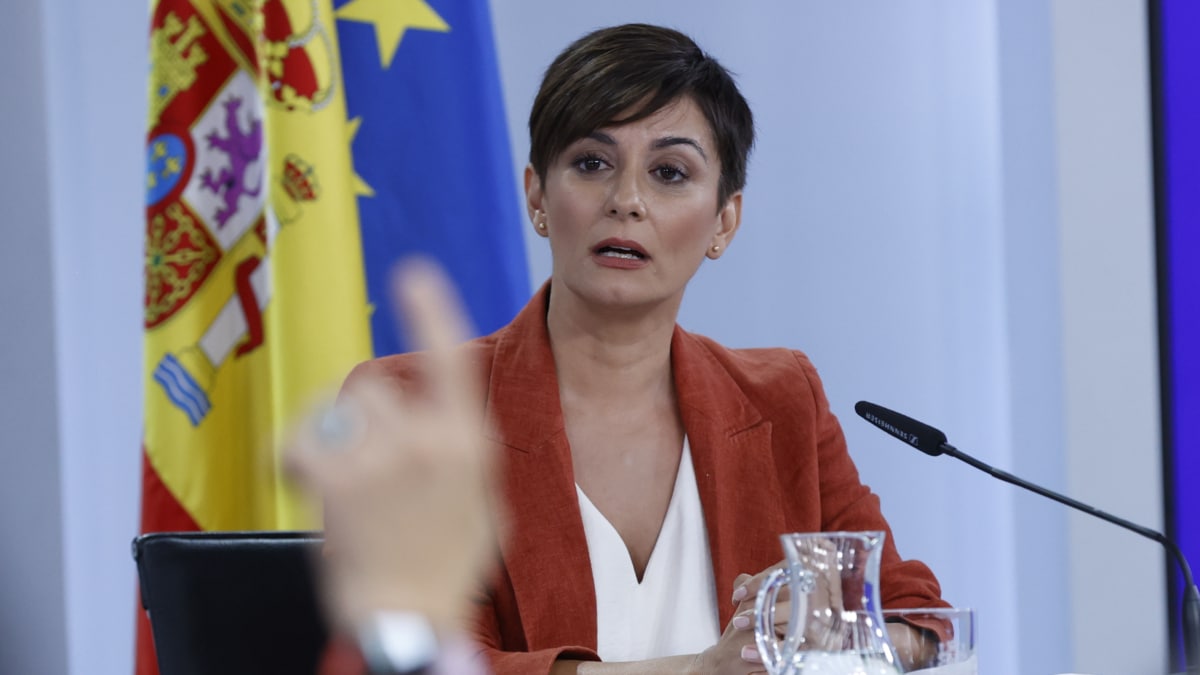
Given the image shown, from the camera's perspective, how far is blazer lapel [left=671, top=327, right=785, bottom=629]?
163 cm

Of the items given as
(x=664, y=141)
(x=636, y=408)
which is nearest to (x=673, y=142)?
(x=664, y=141)

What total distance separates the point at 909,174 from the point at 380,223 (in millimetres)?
1391

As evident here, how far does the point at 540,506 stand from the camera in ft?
5.24

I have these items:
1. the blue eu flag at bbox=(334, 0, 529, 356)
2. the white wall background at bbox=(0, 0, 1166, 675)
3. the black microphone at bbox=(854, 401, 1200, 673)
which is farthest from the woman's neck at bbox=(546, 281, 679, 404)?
the white wall background at bbox=(0, 0, 1166, 675)

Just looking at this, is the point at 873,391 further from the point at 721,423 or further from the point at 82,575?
the point at 82,575

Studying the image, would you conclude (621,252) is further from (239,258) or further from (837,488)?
(239,258)

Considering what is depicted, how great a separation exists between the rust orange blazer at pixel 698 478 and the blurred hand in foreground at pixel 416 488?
1.68 ft

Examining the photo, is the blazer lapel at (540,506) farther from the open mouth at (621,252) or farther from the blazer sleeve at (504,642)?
the open mouth at (621,252)

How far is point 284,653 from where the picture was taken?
4.75 ft

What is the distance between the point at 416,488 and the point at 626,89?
91cm

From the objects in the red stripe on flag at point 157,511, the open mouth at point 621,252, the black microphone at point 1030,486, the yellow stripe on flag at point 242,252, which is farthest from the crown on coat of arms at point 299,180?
the black microphone at point 1030,486

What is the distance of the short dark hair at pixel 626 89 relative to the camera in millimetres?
1670

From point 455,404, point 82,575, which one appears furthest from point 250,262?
point 455,404

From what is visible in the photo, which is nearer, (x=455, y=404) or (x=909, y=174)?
(x=455, y=404)
